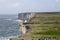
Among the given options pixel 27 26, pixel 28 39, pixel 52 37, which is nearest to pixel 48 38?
pixel 52 37

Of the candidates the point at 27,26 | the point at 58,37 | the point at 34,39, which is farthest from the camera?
the point at 27,26

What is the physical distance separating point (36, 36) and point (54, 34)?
7.48ft

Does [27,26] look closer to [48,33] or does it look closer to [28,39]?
[28,39]

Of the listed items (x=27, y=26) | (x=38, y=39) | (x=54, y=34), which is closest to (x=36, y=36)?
(x=38, y=39)

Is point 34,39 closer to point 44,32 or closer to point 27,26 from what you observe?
point 44,32

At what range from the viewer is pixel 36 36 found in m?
27.0

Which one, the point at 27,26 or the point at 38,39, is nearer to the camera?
the point at 38,39

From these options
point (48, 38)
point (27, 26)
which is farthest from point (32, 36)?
point (27, 26)

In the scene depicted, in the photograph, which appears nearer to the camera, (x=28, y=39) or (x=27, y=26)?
(x=28, y=39)

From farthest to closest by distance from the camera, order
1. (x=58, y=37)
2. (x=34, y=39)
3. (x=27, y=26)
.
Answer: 1. (x=27, y=26)
2. (x=34, y=39)
3. (x=58, y=37)

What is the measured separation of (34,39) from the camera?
27.6 meters

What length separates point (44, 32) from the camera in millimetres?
27047

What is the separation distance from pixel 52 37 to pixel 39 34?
1545 mm

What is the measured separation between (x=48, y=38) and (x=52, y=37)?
0.51 metres
